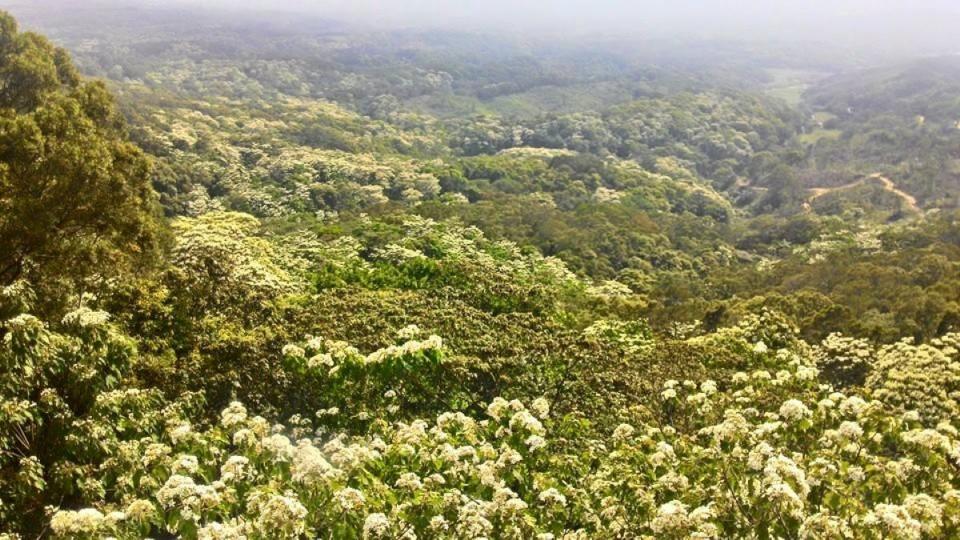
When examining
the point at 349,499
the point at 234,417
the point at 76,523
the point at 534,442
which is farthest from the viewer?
the point at 534,442

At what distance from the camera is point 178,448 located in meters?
8.73

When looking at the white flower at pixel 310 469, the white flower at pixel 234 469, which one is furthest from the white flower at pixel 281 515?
the white flower at pixel 234 469

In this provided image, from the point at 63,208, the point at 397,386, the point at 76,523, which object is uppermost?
the point at 76,523

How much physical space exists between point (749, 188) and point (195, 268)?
12181 cm

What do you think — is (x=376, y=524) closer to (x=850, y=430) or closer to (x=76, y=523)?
(x=76, y=523)

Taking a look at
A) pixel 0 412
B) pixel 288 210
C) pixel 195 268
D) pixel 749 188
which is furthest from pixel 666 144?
pixel 0 412

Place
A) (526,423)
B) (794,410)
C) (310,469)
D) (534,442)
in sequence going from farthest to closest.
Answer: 1. (526,423)
2. (534,442)
3. (794,410)
4. (310,469)

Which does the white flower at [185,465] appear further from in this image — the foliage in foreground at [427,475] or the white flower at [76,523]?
the white flower at [76,523]

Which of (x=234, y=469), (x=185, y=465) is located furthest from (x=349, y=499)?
(x=185, y=465)

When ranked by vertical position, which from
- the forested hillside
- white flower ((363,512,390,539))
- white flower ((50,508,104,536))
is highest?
white flower ((50,508,104,536))

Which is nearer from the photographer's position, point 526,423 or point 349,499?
point 349,499

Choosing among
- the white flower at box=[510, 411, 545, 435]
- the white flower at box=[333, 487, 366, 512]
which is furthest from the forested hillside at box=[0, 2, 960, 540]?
the white flower at box=[510, 411, 545, 435]

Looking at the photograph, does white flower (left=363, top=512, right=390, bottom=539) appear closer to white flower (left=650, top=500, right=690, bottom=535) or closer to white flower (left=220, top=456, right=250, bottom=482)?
white flower (left=220, top=456, right=250, bottom=482)

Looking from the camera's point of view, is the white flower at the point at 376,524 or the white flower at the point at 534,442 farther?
the white flower at the point at 534,442
